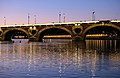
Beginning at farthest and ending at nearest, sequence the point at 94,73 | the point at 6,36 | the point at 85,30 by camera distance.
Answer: the point at 6,36, the point at 85,30, the point at 94,73

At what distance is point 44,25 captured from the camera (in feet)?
449

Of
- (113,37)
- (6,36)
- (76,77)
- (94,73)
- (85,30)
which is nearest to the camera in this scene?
(76,77)

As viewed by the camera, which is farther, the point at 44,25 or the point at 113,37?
the point at 113,37

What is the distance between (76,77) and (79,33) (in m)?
104

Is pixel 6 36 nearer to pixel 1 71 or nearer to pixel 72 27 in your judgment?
pixel 72 27

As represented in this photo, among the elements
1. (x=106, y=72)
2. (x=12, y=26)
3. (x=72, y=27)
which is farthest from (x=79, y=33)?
(x=106, y=72)

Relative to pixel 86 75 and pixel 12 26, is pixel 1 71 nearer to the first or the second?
pixel 86 75

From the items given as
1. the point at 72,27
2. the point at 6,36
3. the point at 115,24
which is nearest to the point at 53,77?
the point at 115,24

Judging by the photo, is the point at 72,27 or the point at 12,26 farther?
the point at 12,26

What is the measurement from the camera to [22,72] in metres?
30.6

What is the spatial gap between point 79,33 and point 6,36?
44659mm

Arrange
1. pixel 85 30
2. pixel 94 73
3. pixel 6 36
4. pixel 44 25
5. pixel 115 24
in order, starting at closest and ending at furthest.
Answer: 1. pixel 94 73
2. pixel 115 24
3. pixel 85 30
4. pixel 44 25
5. pixel 6 36

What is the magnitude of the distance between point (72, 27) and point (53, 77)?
104 m

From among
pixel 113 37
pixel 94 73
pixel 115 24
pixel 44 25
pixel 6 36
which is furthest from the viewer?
pixel 113 37
